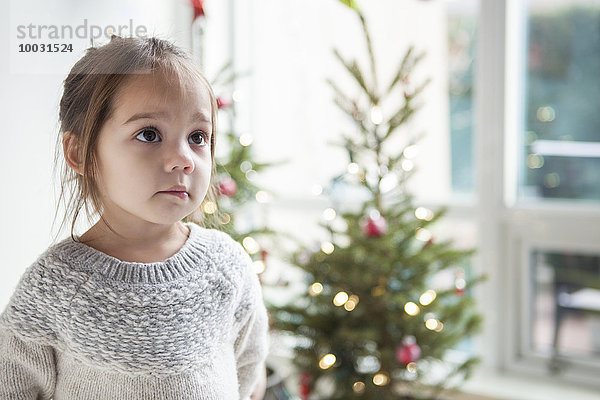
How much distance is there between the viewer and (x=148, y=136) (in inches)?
32.1

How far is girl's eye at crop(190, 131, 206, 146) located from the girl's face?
1 cm

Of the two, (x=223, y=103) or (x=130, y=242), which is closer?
(x=130, y=242)

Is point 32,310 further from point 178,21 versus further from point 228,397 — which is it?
point 178,21

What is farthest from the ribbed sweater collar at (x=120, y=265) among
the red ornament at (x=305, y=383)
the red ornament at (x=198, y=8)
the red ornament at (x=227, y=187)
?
the red ornament at (x=305, y=383)

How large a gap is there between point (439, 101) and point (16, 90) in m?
1.88

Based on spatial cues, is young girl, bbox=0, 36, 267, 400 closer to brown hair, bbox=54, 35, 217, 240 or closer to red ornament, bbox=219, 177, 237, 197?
brown hair, bbox=54, 35, 217, 240

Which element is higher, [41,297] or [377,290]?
[41,297]

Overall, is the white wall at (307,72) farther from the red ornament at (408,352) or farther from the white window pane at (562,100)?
the red ornament at (408,352)

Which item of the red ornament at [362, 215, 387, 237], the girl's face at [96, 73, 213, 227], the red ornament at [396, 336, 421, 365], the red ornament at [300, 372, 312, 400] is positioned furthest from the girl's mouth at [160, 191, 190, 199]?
the red ornament at [300, 372, 312, 400]

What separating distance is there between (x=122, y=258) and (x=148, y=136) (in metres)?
0.16

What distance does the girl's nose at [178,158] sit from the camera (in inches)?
32.2

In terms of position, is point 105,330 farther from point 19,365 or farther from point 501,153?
point 501,153

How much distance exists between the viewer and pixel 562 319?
2336mm

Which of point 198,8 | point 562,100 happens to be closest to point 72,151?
point 198,8
